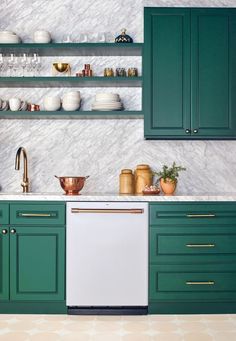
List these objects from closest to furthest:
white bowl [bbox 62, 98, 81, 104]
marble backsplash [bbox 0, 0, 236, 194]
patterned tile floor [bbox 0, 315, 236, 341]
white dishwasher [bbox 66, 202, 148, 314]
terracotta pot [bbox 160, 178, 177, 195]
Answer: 1. patterned tile floor [bbox 0, 315, 236, 341]
2. white dishwasher [bbox 66, 202, 148, 314]
3. terracotta pot [bbox 160, 178, 177, 195]
4. white bowl [bbox 62, 98, 81, 104]
5. marble backsplash [bbox 0, 0, 236, 194]

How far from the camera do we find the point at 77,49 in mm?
3869

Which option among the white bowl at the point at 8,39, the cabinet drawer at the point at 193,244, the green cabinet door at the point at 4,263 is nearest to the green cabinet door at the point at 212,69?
the cabinet drawer at the point at 193,244

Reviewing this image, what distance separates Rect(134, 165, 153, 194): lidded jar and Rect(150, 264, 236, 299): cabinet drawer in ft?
2.47

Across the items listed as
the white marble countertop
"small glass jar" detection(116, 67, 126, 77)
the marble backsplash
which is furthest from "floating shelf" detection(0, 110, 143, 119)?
the white marble countertop

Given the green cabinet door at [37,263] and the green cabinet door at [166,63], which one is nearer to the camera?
the green cabinet door at [37,263]

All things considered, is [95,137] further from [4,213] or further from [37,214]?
[4,213]

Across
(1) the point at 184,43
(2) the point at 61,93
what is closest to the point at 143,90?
(1) the point at 184,43

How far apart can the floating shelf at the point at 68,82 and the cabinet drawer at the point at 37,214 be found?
108cm

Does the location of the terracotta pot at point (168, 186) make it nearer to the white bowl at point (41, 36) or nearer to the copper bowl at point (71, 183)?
the copper bowl at point (71, 183)

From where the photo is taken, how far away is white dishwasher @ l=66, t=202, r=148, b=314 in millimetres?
3410

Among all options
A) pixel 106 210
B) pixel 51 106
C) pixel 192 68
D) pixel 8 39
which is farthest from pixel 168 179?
pixel 8 39

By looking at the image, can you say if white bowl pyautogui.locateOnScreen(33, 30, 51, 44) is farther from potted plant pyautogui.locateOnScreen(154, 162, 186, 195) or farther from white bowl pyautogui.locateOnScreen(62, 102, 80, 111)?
potted plant pyautogui.locateOnScreen(154, 162, 186, 195)

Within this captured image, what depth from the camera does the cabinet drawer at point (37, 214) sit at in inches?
136

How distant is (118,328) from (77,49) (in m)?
2.29
